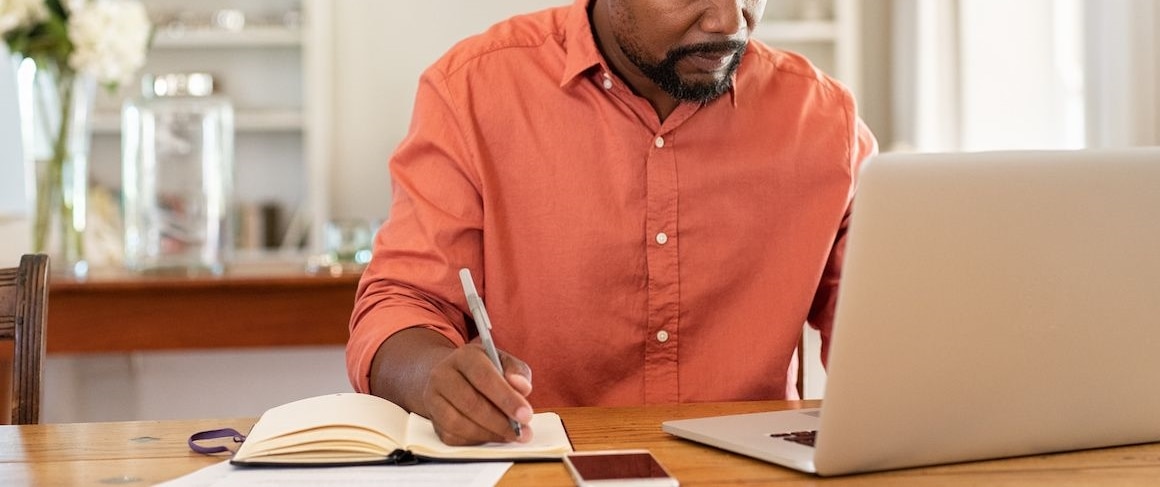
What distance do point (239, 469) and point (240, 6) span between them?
11.5ft

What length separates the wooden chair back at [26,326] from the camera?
4.18 feet

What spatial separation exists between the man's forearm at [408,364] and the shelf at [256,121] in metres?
2.90

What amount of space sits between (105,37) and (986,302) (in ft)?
6.53

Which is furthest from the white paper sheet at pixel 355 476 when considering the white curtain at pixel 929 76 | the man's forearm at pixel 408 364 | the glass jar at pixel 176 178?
the white curtain at pixel 929 76

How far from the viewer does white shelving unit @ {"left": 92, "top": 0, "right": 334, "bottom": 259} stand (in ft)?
13.3

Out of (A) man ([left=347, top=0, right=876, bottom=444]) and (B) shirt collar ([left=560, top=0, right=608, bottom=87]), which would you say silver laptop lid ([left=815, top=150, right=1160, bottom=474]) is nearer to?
(A) man ([left=347, top=0, right=876, bottom=444])

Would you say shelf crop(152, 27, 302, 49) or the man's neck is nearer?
the man's neck

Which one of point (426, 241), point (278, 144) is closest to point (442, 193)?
point (426, 241)

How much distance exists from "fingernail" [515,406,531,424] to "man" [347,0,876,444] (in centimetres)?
45

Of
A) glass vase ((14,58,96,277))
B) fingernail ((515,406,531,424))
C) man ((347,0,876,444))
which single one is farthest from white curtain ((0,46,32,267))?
fingernail ((515,406,531,424))

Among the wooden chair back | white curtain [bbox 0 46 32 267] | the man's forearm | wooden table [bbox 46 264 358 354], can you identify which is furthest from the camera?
white curtain [bbox 0 46 32 267]

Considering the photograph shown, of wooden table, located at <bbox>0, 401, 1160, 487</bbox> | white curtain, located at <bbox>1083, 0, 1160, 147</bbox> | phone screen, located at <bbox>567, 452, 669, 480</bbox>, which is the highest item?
white curtain, located at <bbox>1083, 0, 1160, 147</bbox>

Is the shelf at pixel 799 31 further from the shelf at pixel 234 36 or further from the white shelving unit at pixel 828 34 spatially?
the shelf at pixel 234 36

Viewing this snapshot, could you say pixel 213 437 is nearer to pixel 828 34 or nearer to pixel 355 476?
pixel 355 476
